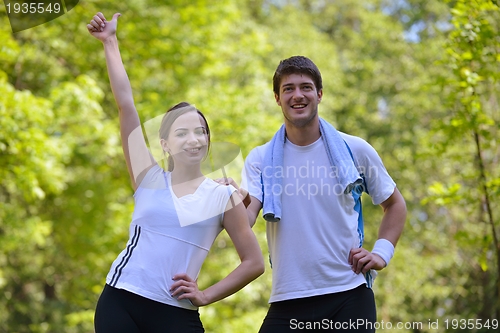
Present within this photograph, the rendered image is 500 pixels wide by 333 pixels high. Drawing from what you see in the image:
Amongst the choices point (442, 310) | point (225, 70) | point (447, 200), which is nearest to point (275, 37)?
point (225, 70)

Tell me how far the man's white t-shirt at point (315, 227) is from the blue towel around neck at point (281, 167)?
26 mm

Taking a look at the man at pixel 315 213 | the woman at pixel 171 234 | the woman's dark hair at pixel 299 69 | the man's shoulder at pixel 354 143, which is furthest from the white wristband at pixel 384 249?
the woman's dark hair at pixel 299 69

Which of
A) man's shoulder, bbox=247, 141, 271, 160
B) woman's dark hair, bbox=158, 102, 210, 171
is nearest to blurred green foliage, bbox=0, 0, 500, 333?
man's shoulder, bbox=247, 141, 271, 160

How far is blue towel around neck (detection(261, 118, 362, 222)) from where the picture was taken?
7.82 feet

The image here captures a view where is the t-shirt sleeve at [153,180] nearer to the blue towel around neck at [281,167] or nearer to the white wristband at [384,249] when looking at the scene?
the blue towel around neck at [281,167]

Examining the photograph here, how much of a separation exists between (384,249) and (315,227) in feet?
1.01

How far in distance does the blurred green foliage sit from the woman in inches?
53.0

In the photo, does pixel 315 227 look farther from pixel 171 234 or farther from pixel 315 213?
pixel 171 234

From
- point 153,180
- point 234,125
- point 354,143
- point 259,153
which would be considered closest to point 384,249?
point 354,143

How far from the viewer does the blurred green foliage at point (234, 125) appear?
16.8 ft

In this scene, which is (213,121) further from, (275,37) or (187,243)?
(187,243)

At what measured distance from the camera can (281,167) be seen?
2.50 metres

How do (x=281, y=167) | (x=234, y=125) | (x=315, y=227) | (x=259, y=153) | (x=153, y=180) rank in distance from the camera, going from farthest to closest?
(x=234, y=125) < (x=259, y=153) < (x=281, y=167) < (x=315, y=227) < (x=153, y=180)

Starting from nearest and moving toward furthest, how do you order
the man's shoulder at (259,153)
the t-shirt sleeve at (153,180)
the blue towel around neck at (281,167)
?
1. the t-shirt sleeve at (153,180)
2. the blue towel around neck at (281,167)
3. the man's shoulder at (259,153)
